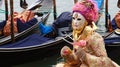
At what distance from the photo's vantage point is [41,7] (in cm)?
836

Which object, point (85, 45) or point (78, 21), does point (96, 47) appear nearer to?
point (85, 45)

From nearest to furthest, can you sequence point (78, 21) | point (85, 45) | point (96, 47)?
point (96, 47)
point (85, 45)
point (78, 21)

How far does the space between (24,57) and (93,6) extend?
11.4 feet

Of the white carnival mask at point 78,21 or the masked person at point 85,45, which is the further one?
the white carnival mask at point 78,21

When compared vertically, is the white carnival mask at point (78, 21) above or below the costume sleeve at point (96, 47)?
above

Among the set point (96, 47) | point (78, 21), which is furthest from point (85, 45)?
point (78, 21)

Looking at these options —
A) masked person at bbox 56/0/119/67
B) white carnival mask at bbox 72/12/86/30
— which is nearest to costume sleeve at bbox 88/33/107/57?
masked person at bbox 56/0/119/67

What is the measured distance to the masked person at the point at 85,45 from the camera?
2105 millimetres

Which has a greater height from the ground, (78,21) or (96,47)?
(78,21)

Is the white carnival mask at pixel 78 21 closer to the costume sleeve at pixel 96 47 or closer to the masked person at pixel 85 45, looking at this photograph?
the masked person at pixel 85 45

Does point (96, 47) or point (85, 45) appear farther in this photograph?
point (85, 45)

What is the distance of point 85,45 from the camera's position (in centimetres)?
231

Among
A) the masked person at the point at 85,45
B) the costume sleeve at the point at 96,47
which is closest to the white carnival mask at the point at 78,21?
the masked person at the point at 85,45

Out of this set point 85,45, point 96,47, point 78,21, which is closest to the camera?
point 96,47
